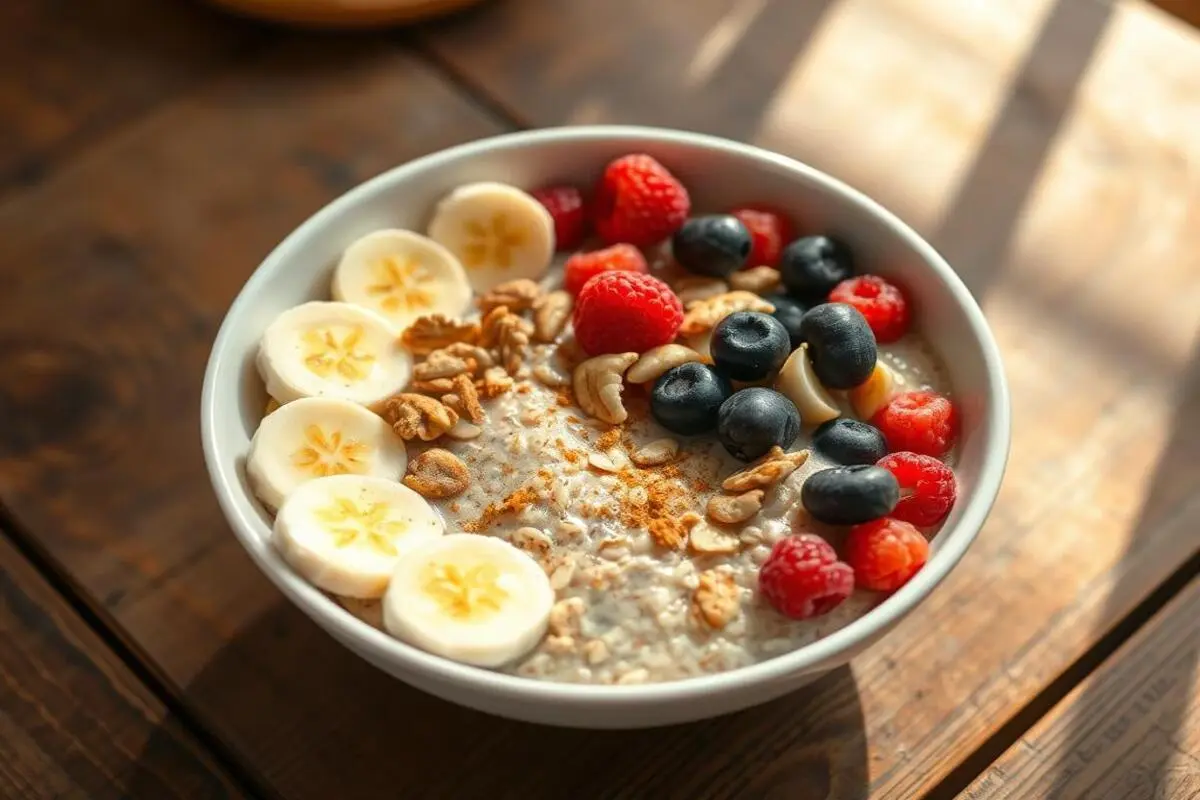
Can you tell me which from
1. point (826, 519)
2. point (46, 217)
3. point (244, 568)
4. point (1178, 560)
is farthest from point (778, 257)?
point (46, 217)

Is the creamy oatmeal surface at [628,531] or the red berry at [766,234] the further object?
the red berry at [766,234]

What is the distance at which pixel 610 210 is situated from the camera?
104cm

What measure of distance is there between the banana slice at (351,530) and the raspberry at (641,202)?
0.29 m

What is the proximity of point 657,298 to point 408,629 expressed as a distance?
308 mm

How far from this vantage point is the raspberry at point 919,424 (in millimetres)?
896

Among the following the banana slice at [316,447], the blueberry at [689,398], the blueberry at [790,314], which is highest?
the blueberry at [790,314]

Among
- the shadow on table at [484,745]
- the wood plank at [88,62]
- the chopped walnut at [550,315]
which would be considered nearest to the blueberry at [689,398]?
the chopped walnut at [550,315]

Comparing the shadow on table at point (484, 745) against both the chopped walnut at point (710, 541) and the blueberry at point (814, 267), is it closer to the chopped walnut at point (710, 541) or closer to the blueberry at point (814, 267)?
the chopped walnut at point (710, 541)

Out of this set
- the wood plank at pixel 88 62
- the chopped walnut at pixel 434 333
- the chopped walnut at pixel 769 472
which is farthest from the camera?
the wood plank at pixel 88 62

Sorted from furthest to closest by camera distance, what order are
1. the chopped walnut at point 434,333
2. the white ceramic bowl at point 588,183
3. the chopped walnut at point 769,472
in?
the chopped walnut at point 434,333 → the chopped walnut at point 769,472 → the white ceramic bowl at point 588,183

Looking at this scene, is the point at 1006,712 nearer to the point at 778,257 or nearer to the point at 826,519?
the point at 826,519

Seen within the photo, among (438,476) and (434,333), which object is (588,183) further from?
(438,476)

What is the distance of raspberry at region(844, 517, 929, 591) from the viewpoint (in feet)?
2.65

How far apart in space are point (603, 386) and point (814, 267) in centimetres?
20
